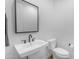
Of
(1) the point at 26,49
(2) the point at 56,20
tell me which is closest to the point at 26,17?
(1) the point at 26,49

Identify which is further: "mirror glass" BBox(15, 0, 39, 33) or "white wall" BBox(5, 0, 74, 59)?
"white wall" BBox(5, 0, 74, 59)

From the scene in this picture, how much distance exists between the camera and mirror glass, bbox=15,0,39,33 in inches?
52.1

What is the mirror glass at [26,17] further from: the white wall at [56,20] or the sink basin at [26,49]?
the sink basin at [26,49]

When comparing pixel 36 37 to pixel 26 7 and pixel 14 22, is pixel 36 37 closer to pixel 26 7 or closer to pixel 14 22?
pixel 14 22

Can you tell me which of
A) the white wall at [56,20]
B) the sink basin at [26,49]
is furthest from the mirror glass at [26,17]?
the sink basin at [26,49]

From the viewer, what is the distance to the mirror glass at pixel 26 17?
1.32 m

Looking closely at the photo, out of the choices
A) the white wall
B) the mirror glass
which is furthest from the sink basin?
the mirror glass

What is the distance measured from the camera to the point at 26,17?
4.88 feet

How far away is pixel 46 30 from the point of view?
2094 millimetres

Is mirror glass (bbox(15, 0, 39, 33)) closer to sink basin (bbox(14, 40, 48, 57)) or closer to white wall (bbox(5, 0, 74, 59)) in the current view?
white wall (bbox(5, 0, 74, 59))

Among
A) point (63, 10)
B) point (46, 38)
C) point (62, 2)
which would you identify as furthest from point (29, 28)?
point (62, 2)

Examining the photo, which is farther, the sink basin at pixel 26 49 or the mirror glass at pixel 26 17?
the mirror glass at pixel 26 17

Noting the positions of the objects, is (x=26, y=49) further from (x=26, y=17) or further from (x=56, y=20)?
(x=56, y=20)

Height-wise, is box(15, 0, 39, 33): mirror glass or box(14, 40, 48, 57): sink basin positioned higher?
box(15, 0, 39, 33): mirror glass
